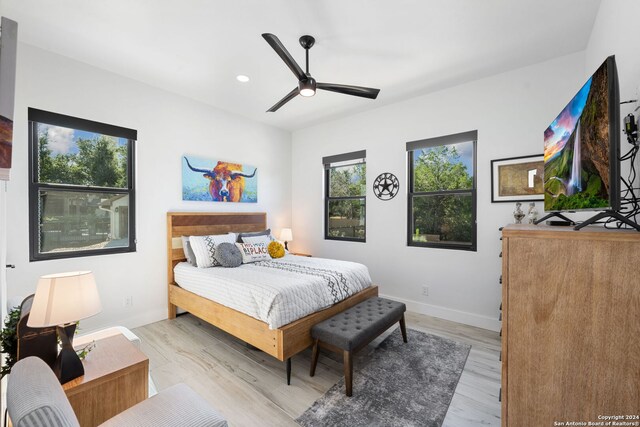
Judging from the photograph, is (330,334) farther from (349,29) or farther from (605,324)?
(349,29)

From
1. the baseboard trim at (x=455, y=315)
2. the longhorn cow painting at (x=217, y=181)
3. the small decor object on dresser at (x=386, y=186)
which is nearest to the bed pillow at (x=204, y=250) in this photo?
the longhorn cow painting at (x=217, y=181)

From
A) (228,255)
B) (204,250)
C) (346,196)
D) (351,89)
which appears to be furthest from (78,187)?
(346,196)

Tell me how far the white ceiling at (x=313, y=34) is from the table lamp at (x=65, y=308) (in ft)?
6.41

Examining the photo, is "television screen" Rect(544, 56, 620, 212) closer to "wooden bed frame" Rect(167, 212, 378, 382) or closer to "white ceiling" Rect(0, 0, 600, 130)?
"white ceiling" Rect(0, 0, 600, 130)

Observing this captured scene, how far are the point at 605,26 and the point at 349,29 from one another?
1.80 metres

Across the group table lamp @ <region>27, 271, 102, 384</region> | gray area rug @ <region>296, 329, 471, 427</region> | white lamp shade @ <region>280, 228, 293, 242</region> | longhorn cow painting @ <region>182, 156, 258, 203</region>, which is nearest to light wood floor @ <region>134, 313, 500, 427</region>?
gray area rug @ <region>296, 329, 471, 427</region>

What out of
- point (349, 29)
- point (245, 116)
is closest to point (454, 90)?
point (349, 29)

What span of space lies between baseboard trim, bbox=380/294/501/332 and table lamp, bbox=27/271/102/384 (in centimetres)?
334

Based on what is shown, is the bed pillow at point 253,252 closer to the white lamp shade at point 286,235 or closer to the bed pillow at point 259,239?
the bed pillow at point 259,239

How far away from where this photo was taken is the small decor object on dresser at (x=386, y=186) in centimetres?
377

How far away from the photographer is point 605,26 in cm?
187

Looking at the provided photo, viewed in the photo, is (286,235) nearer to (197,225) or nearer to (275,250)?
(275,250)

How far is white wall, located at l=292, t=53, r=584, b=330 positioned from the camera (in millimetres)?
2771

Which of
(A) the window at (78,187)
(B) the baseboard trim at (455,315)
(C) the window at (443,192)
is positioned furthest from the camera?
(C) the window at (443,192)
